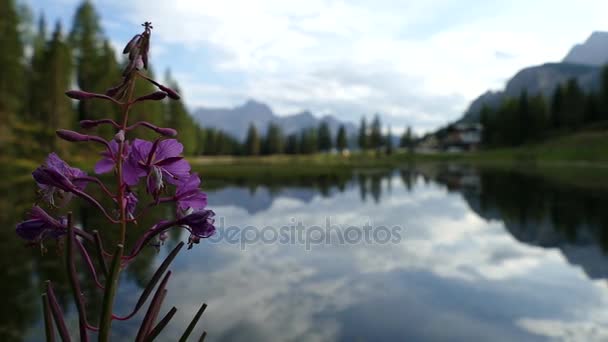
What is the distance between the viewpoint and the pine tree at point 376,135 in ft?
486

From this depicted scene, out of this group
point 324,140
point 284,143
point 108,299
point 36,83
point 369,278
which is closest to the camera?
point 108,299

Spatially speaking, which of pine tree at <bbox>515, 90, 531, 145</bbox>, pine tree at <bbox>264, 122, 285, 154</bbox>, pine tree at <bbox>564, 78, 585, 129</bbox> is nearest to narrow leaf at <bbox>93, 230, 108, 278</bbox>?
pine tree at <bbox>515, 90, 531, 145</bbox>

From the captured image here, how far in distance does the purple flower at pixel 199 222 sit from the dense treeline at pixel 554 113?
117m

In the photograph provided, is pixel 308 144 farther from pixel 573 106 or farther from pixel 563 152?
pixel 563 152

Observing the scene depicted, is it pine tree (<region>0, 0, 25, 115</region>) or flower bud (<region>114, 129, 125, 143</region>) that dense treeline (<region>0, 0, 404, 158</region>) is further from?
flower bud (<region>114, 129, 125, 143</region>)

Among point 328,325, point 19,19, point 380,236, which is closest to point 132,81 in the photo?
point 328,325

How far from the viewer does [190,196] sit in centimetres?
161

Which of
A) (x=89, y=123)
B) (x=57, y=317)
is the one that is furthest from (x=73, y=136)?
(x=57, y=317)

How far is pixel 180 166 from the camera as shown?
1584mm

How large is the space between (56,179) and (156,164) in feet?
1.14

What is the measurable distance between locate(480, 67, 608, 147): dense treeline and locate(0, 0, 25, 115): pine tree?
10512 centimetres

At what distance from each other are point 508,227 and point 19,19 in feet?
172

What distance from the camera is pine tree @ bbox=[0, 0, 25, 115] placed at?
4003 centimetres

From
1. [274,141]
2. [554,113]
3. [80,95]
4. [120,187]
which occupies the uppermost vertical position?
[554,113]
